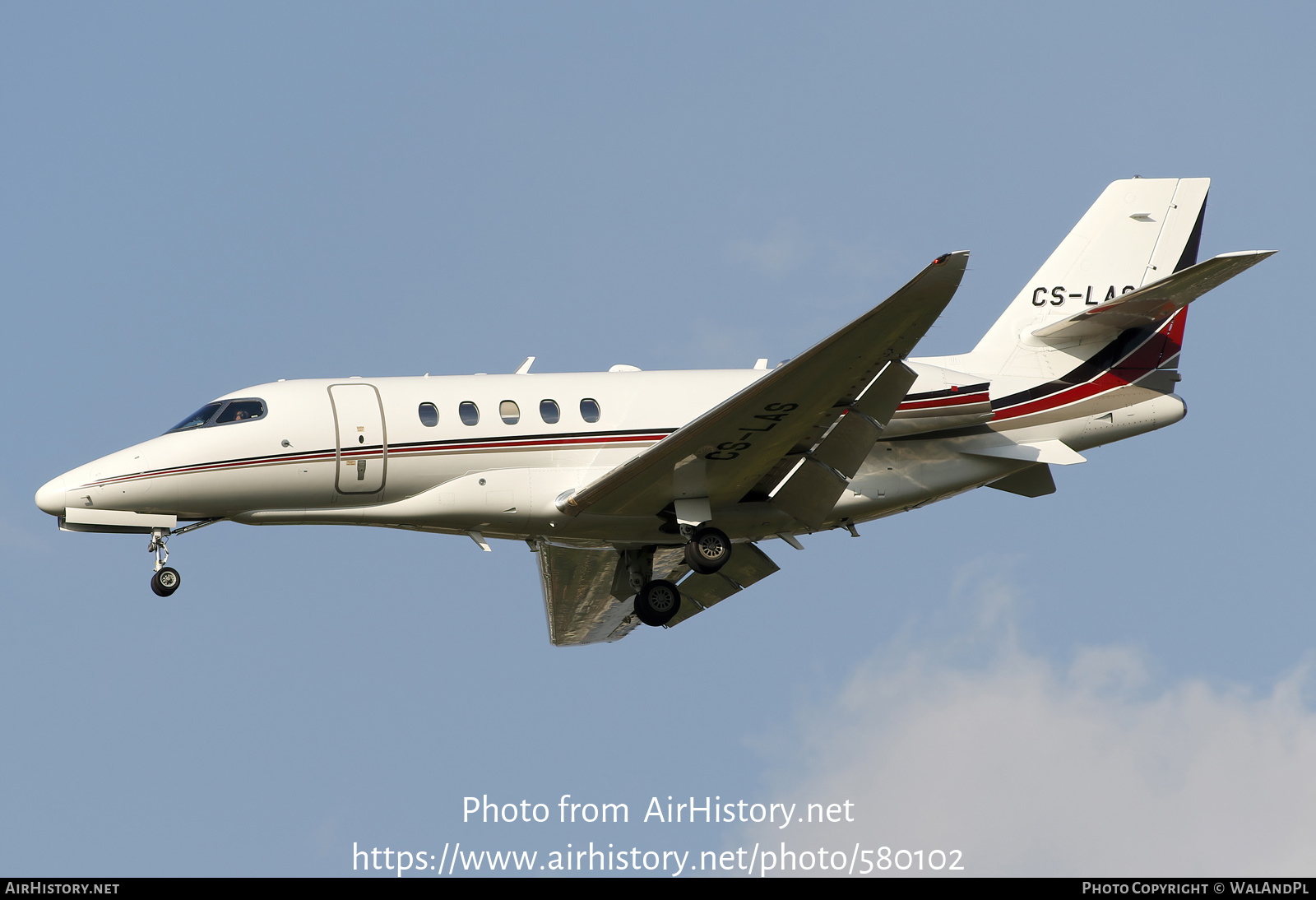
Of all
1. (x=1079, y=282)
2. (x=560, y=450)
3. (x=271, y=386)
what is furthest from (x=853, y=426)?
(x=271, y=386)

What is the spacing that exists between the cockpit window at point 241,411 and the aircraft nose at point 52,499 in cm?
231

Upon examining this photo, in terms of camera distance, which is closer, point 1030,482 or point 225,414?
point 225,414

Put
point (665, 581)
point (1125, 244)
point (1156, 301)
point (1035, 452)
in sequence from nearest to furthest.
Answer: point (1156, 301) → point (1035, 452) → point (665, 581) → point (1125, 244)

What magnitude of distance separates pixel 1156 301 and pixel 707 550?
7579mm

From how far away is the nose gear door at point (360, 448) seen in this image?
75.6 feet

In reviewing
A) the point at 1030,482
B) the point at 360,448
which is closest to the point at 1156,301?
the point at 1030,482

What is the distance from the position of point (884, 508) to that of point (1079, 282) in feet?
17.8

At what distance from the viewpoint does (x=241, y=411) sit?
23.2 m

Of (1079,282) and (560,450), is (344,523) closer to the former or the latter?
(560,450)

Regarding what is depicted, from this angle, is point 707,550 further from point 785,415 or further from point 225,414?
point 225,414

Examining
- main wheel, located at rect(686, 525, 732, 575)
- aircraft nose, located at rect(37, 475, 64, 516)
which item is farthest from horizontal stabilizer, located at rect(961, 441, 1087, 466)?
aircraft nose, located at rect(37, 475, 64, 516)

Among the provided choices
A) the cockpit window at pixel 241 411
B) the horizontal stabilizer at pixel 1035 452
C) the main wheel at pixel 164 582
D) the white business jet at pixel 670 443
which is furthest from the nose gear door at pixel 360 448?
the horizontal stabilizer at pixel 1035 452

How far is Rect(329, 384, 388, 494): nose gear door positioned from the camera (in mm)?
23031
